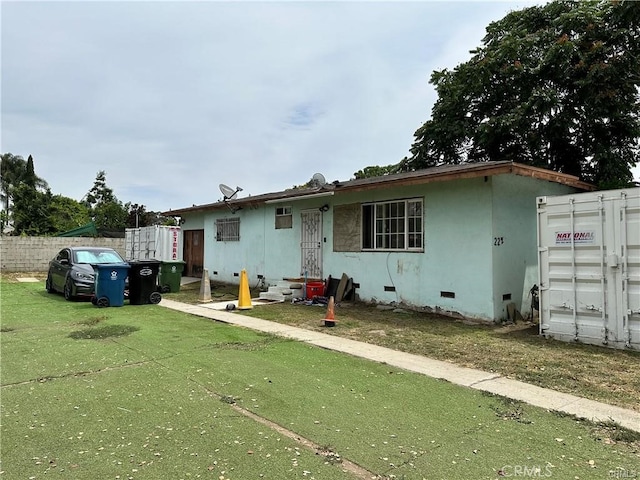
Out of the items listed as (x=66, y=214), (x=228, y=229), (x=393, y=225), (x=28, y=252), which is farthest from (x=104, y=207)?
(x=393, y=225)

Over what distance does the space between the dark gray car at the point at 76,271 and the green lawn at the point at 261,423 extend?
18.7 feet

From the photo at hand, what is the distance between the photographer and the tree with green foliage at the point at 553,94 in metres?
13.4

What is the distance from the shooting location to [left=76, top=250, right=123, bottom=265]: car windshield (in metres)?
12.5

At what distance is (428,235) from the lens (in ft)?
33.0

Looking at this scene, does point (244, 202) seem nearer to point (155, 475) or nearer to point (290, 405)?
point (290, 405)

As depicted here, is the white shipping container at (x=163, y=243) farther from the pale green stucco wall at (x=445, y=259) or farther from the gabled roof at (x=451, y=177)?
the pale green stucco wall at (x=445, y=259)

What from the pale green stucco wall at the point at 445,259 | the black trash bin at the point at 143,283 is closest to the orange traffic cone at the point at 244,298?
the black trash bin at the point at 143,283

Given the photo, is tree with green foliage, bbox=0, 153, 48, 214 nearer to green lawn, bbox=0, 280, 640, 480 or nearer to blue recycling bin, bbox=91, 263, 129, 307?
blue recycling bin, bbox=91, 263, 129, 307

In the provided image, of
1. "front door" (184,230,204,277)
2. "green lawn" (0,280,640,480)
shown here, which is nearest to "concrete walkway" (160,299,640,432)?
"green lawn" (0,280,640,480)

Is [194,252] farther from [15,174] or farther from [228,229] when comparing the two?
[15,174]

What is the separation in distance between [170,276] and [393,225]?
7663 mm

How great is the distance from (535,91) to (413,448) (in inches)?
575

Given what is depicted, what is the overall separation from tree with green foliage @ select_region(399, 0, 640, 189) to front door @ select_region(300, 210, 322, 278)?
303 inches

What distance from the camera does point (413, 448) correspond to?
3311mm
